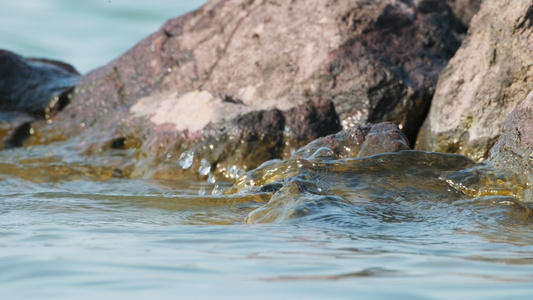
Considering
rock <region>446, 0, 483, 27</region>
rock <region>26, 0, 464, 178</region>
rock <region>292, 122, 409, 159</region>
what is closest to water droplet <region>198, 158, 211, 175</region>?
rock <region>26, 0, 464, 178</region>

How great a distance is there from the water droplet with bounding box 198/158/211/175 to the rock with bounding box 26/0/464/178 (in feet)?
0.06

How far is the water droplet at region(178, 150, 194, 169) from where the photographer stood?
21.4 feet

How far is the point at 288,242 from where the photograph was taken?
2.85 m

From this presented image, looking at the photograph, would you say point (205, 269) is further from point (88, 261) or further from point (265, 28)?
point (265, 28)

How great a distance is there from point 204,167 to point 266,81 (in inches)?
39.8

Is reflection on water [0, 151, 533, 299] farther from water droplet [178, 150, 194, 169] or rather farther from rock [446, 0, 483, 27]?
rock [446, 0, 483, 27]

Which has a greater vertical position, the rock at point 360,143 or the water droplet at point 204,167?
the rock at point 360,143

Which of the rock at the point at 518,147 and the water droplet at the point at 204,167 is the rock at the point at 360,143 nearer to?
the rock at the point at 518,147

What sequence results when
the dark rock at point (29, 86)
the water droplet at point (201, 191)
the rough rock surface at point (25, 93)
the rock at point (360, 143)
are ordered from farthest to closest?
the dark rock at point (29, 86), the rough rock surface at point (25, 93), the water droplet at point (201, 191), the rock at point (360, 143)

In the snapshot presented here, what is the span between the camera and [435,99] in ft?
19.7

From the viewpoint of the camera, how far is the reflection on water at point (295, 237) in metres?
2.06

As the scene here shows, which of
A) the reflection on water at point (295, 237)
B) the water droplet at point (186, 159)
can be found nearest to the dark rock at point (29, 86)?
the water droplet at point (186, 159)

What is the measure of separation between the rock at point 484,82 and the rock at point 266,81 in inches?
21.0

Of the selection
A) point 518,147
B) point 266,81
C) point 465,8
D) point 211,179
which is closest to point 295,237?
point 518,147
